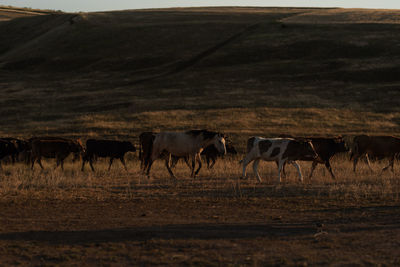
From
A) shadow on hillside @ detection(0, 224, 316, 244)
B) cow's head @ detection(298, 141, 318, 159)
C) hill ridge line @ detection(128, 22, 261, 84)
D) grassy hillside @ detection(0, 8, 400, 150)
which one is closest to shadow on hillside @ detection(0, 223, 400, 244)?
shadow on hillside @ detection(0, 224, 316, 244)

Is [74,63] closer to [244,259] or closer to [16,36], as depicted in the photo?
[16,36]

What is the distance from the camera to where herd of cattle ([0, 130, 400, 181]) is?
2045 centimetres

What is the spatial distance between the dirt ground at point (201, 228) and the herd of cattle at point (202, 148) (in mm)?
3005

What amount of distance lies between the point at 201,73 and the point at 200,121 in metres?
30.9

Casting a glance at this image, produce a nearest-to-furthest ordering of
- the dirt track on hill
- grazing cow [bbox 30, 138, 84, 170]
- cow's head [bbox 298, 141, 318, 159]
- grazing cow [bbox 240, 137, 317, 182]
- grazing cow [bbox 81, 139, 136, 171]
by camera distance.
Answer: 1. the dirt track on hill
2. grazing cow [bbox 240, 137, 317, 182]
3. cow's head [bbox 298, 141, 318, 159]
4. grazing cow [bbox 30, 138, 84, 170]
5. grazing cow [bbox 81, 139, 136, 171]

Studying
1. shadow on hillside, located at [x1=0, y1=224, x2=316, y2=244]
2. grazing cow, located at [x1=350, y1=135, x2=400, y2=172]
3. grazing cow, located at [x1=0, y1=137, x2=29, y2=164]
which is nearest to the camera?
shadow on hillside, located at [x1=0, y1=224, x2=316, y2=244]

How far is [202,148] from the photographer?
22.5 metres

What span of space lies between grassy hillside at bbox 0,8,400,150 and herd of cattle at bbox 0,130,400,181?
853 cm

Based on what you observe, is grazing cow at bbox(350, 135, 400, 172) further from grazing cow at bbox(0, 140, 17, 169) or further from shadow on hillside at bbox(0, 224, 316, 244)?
grazing cow at bbox(0, 140, 17, 169)

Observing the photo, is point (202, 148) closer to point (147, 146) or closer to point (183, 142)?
point (183, 142)

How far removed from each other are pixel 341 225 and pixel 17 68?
7991cm

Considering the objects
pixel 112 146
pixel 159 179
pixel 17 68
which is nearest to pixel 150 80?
pixel 17 68

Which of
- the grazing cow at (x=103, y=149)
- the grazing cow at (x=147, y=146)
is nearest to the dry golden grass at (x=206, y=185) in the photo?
the grazing cow at (x=147, y=146)

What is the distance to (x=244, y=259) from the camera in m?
9.09
